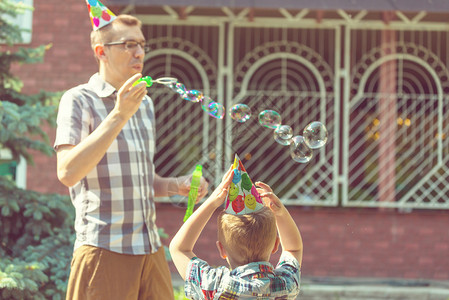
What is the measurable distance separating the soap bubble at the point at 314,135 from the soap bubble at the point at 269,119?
0.58 ft

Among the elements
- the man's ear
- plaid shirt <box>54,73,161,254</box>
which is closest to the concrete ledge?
plaid shirt <box>54,73,161,254</box>

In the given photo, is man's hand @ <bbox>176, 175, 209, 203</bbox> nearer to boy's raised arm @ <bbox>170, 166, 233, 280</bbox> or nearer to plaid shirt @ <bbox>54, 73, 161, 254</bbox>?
plaid shirt @ <bbox>54, 73, 161, 254</bbox>

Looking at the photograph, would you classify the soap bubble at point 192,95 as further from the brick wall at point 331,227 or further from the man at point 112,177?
the brick wall at point 331,227

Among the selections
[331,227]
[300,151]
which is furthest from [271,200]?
[331,227]

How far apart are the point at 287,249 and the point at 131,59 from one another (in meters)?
1.06

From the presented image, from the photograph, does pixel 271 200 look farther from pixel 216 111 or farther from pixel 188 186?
pixel 216 111

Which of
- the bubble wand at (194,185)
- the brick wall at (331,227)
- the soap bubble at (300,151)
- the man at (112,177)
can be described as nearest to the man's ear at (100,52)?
the man at (112,177)

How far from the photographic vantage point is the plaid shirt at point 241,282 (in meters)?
2.28

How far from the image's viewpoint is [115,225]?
109 inches

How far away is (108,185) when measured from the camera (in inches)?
110

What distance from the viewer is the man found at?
2584mm

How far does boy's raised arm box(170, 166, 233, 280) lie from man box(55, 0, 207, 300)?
0.37 m

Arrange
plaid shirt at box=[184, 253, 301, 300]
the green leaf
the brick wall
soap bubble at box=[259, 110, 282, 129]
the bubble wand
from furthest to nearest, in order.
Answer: the brick wall
the green leaf
soap bubble at box=[259, 110, 282, 129]
the bubble wand
plaid shirt at box=[184, 253, 301, 300]

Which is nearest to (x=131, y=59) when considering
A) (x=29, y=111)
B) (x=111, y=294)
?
(x=111, y=294)
